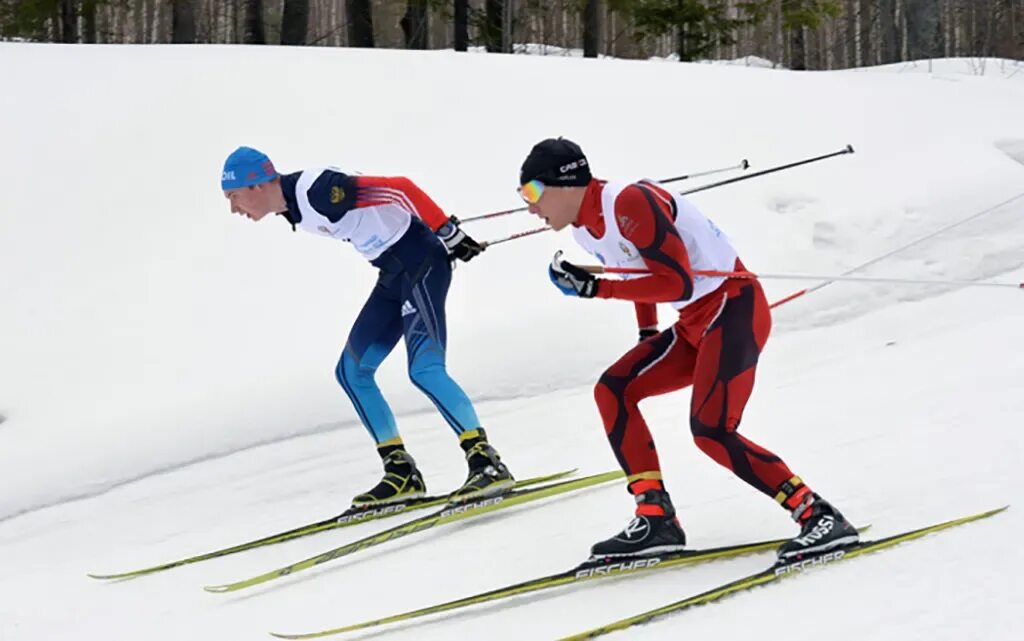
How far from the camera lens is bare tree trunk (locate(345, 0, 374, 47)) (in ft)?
53.9

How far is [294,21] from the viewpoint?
49.8 ft

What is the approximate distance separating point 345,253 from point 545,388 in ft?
7.29

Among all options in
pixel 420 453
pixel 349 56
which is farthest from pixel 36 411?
pixel 349 56

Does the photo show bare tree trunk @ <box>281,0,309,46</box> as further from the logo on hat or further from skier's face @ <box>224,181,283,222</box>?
the logo on hat

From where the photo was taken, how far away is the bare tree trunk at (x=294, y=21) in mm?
15070

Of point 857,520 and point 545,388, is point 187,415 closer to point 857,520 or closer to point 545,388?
point 545,388

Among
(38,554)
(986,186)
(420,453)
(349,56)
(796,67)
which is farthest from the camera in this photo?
(796,67)

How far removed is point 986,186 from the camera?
9.46 metres

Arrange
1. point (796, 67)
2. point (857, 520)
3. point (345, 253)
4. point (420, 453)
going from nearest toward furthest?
point (857, 520) < point (420, 453) < point (345, 253) < point (796, 67)

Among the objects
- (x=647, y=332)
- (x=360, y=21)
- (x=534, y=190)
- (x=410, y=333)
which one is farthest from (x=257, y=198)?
(x=360, y=21)

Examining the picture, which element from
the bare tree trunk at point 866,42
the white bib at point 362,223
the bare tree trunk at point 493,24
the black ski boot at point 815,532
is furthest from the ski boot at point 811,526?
the bare tree trunk at point 866,42

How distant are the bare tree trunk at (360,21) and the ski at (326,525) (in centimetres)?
1245

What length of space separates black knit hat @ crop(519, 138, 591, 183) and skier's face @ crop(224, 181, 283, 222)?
1.61 m

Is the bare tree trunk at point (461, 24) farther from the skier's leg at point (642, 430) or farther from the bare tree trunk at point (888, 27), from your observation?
the skier's leg at point (642, 430)
